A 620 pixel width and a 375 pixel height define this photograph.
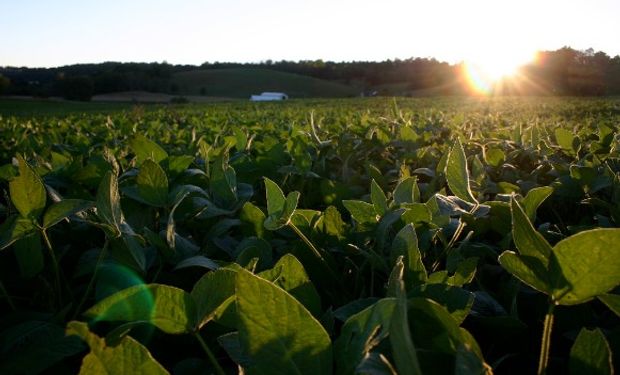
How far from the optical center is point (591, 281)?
1.96 ft

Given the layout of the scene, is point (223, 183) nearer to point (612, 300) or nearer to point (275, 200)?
point (275, 200)

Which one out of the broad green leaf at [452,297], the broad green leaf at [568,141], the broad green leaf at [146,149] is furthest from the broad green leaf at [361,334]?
the broad green leaf at [568,141]

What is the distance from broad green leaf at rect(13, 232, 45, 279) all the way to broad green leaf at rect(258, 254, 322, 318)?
20.2 inches

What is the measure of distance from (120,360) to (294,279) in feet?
1.03

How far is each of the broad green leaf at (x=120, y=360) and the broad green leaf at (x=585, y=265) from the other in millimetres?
476

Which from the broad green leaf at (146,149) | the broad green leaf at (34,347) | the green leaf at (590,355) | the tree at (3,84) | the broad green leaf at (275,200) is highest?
the tree at (3,84)

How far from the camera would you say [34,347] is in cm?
78

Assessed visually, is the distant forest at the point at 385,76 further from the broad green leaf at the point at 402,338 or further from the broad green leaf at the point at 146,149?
Answer: the broad green leaf at the point at 402,338

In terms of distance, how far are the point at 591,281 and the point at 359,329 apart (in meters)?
0.28

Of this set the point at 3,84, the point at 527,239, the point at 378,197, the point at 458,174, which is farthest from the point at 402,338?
the point at 3,84

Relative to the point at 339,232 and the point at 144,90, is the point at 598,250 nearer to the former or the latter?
the point at 339,232

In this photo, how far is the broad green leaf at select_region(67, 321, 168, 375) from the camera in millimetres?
527

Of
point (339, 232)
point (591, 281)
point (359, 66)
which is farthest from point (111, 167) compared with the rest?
point (359, 66)

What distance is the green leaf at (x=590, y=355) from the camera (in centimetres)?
60
